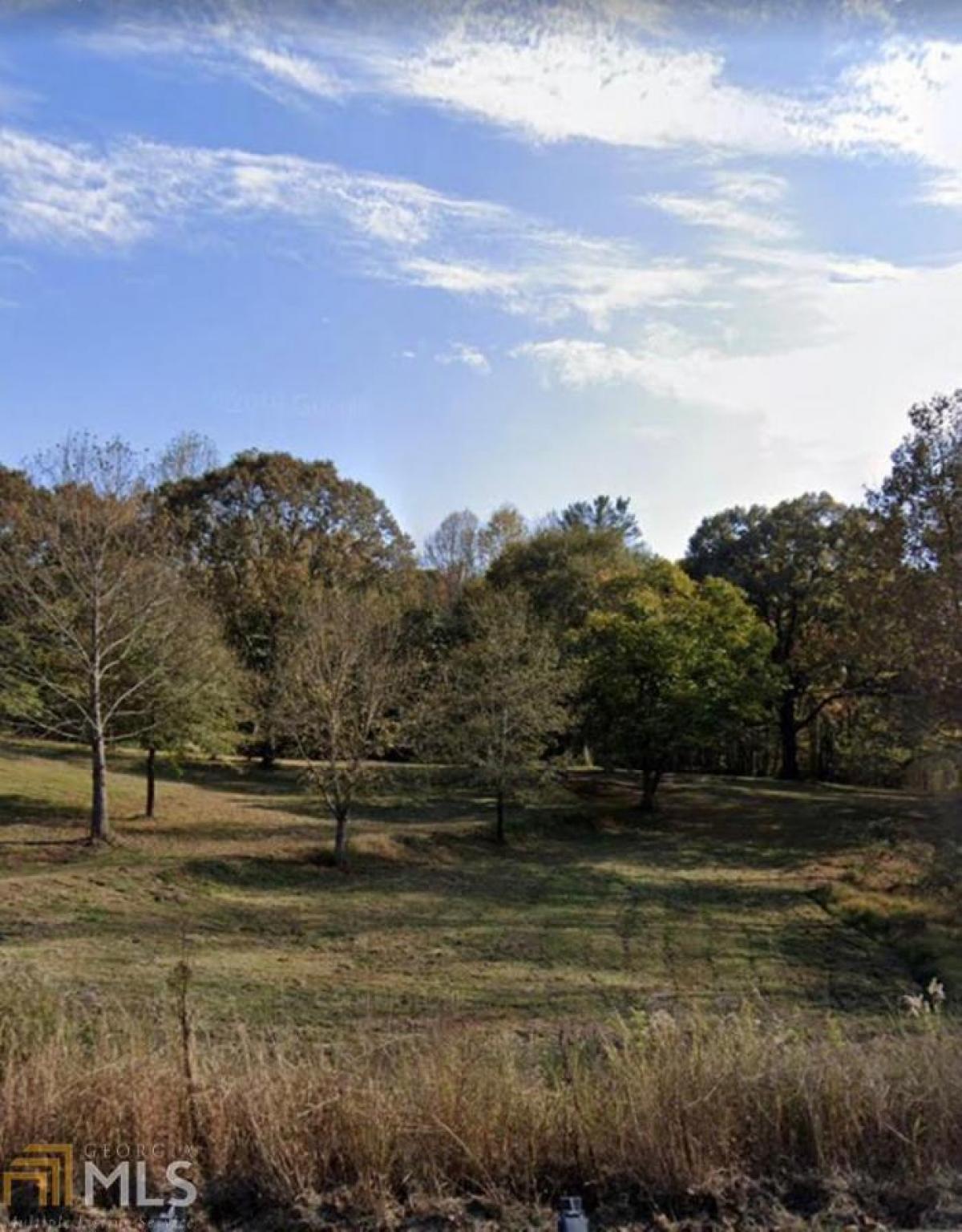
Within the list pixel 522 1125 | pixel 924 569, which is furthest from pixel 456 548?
pixel 522 1125

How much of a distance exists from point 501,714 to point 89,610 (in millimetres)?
9203

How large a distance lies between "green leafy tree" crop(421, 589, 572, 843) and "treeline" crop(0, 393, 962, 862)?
0.19 feet

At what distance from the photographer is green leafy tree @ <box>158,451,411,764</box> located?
108ft

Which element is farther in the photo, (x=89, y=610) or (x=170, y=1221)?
(x=89, y=610)

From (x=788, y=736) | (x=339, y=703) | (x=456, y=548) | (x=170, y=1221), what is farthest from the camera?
(x=456, y=548)

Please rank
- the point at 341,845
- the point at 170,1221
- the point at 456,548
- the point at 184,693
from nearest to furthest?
the point at 170,1221
the point at 341,845
the point at 184,693
the point at 456,548

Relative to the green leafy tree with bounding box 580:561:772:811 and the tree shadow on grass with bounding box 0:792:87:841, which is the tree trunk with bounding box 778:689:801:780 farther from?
the tree shadow on grass with bounding box 0:792:87:841

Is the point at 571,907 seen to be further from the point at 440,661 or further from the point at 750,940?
the point at 440,661

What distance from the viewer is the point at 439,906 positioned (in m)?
14.8

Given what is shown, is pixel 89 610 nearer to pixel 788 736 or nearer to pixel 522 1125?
pixel 522 1125

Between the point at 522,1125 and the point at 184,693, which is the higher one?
the point at 184,693

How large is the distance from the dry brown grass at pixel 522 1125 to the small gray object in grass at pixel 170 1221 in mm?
145

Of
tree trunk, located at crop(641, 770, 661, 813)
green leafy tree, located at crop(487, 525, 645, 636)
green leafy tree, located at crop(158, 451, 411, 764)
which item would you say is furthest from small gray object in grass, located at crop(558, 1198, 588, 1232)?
green leafy tree, located at crop(158, 451, 411, 764)

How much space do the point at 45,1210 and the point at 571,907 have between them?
12.5m
